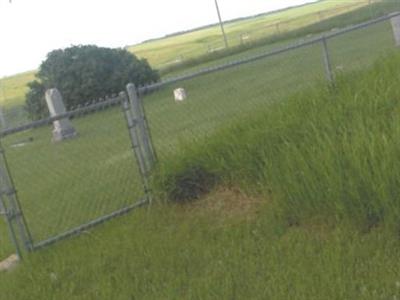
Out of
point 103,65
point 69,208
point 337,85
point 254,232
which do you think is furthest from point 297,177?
point 103,65

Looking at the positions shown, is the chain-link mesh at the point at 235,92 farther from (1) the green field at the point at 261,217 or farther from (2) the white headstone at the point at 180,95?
(1) the green field at the point at 261,217

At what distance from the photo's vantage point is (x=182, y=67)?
109ft

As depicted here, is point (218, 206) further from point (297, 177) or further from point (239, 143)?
point (297, 177)

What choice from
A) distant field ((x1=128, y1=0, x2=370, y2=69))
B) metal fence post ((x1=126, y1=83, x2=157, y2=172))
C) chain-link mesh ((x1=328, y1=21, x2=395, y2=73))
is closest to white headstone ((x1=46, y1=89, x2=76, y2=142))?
chain-link mesh ((x1=328, y1=21, x2=395, y2=73))

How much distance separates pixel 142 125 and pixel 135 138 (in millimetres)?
152

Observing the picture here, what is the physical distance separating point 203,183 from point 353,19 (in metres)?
33.4

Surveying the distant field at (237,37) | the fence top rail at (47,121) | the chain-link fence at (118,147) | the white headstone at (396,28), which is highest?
the distant field at (237,37)

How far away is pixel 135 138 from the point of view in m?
5.60

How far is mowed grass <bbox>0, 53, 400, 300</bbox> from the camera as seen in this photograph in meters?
3.49

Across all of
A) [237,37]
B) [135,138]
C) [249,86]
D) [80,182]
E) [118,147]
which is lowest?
[80,182]

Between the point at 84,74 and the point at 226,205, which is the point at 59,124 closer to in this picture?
the point at 84,74

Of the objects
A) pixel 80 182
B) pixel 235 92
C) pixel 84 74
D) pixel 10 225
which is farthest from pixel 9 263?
pixel 84 74

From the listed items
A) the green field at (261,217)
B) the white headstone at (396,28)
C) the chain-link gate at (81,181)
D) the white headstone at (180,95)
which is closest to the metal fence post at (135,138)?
the chain-link gate at (81,181)

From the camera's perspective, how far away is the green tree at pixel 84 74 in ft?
68.3
